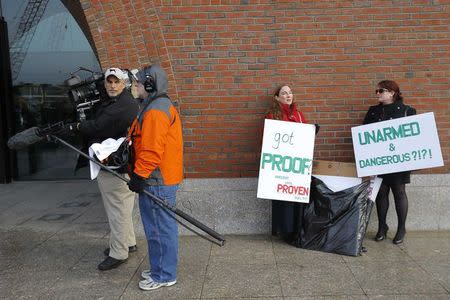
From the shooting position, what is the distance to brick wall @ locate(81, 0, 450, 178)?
16.3 feet

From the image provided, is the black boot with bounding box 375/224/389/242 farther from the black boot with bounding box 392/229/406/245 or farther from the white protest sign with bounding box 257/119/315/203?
the white protest sign with bounding box 257/119/315/203

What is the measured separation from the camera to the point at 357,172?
4637 mm

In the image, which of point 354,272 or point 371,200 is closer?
point 354,272

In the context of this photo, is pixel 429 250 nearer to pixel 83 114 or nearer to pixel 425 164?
pixel 425 164

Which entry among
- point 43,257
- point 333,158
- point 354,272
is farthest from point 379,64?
point 43,257

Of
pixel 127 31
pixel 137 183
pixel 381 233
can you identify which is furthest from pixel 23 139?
pixel 381 233

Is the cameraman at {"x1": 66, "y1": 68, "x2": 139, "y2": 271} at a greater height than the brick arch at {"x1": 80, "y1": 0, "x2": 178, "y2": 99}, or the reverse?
the brick arch at {"x1": 80, "y1": 0, "x2": 178, "y2": 99}

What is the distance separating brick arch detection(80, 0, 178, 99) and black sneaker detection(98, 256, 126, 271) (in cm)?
216

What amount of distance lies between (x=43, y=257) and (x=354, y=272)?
10.6ft

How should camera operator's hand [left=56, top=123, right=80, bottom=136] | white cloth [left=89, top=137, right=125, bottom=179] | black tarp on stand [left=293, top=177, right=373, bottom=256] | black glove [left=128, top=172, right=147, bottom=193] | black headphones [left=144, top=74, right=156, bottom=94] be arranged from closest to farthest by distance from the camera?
black glove [left=128, top=172, right=147, bottom=193]
black headphones [left=144, top=74, right=156, bottom=94]
white cloth [left=89, top=137, right=125, bottom=179]
camera operator's hand [left=56, top=123, right=80, bottom=136]
black tarp on stand [left=293, top=177, right=373, bottom=256]

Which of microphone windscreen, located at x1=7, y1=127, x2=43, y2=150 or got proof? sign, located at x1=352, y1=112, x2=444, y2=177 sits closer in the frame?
microphone windscreen, located at x1=7, y1=127, x2=43, y2=150

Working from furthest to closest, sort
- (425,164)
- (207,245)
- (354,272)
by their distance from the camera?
(207,245) → (425,164) → (354,272)

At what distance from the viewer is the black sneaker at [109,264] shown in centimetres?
418

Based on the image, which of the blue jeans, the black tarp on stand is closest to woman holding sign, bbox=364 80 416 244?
the black tarp on stand
